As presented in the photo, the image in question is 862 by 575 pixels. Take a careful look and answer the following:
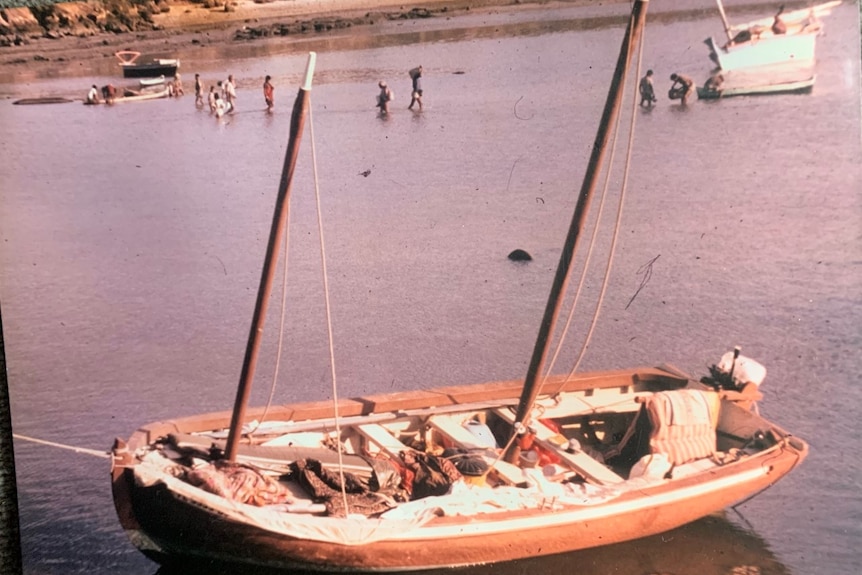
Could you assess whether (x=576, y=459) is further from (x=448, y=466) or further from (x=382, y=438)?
(x=382, y=438)

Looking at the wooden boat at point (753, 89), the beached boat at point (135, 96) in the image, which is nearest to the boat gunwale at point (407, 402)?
the wooden boat at point (753, 89)

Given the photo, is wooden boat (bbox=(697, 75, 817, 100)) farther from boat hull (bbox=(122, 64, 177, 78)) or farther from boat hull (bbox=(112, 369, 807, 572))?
boat hull (bbox=(122, 64, 177, 78))

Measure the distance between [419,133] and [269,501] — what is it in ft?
25.2

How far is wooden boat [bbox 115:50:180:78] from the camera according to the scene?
11.0m

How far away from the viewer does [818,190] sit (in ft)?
45.4

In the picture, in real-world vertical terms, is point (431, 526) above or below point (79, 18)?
below

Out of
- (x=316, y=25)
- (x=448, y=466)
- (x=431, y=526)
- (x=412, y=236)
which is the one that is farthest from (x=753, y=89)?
(x=431, y=526)

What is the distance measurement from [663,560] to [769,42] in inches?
440

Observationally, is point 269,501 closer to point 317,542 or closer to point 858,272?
point 317,542

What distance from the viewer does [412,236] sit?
1415 cm

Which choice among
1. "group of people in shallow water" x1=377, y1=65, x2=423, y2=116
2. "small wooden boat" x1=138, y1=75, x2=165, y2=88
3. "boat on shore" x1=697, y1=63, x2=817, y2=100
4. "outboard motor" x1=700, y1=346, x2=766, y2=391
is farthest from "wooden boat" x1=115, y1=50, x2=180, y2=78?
"boat on shore" x1=697, y1=63, x2=817, y2=100

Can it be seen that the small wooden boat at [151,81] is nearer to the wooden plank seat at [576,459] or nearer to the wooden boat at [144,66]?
the wooden boat at [144,66]

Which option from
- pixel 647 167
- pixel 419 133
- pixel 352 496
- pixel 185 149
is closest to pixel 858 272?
pixel 647 167

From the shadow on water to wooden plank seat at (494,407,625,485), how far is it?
733 millimetres
